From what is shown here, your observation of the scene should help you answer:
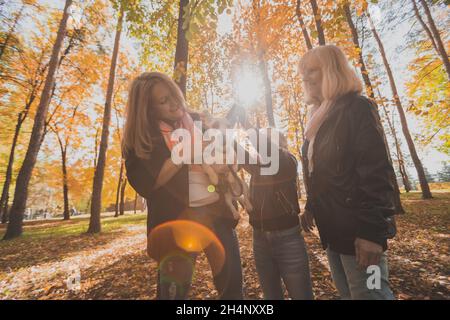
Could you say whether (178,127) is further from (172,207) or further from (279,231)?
(279,231)

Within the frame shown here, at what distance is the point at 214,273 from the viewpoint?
6.18 feet

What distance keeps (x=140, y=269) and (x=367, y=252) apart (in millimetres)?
5498

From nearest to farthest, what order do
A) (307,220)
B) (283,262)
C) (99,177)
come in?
1. (283,262)
2. (307,220)
3. (99,177)

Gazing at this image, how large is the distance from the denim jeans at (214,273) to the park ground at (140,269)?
99.0 inches

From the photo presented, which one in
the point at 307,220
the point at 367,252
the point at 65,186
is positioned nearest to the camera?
the point at 367,252

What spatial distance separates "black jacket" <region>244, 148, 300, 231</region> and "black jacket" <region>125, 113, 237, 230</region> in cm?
66

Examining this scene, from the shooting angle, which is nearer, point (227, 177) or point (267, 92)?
point (227, 177)

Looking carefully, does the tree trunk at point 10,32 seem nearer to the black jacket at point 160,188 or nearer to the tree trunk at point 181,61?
the tree trunk at point 181,61

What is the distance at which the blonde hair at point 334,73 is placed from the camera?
1.76 metres

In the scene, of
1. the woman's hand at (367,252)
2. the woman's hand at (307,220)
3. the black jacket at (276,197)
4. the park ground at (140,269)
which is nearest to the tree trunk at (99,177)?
the park ground at (140,269)

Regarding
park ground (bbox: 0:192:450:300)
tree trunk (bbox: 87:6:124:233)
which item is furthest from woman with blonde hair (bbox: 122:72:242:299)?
tree trunk (bbox: 87:6:124:233)

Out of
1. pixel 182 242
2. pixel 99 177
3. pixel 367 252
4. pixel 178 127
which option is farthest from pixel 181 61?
pixel 99 177
